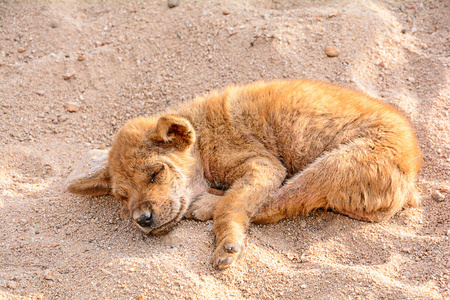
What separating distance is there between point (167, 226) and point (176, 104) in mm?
2382

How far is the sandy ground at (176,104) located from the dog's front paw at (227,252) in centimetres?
8

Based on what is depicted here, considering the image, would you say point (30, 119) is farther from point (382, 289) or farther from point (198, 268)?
point (382, 289)

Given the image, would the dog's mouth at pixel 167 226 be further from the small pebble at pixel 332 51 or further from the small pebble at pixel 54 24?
the small pebble at pixel 54 24

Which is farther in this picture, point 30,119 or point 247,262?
point 30,119

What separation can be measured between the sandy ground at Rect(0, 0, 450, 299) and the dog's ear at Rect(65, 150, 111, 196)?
0.20 meters

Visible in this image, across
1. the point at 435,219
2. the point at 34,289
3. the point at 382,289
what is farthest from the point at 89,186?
the point at 435,219

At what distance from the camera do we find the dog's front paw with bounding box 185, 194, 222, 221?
473 centimetres

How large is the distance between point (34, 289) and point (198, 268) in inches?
56.6

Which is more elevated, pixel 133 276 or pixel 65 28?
pixel 65 28

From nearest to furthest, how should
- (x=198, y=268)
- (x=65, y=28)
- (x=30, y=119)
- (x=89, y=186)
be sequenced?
(x=198, y=268) < (x=89, y=186) < (x=30, y=119) < (x=65, y=28)

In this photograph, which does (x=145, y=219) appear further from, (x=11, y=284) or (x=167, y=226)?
(x=11, y=284)

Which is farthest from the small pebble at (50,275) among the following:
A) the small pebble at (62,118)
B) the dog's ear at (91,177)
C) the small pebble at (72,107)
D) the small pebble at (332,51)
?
the small pebble at (332,51)

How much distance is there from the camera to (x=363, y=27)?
274 inches

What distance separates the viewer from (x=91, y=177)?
5.15 metres
